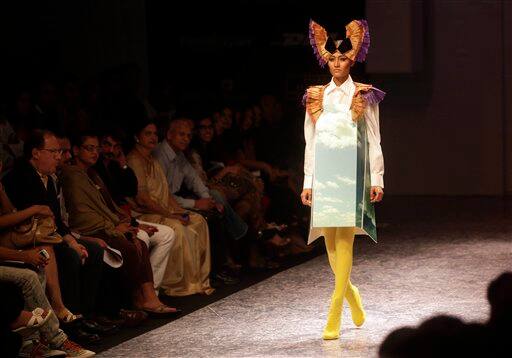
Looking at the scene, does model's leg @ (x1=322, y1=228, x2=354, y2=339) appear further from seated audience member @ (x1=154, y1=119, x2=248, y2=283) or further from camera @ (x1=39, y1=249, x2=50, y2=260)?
seated audience member @ (x1=154, y1=119, x2=248, y2=283)

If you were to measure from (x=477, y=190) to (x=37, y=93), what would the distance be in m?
5.93

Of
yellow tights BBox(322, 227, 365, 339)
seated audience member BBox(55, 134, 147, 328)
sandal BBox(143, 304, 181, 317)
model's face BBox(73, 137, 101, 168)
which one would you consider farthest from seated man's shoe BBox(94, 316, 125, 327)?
yellow tights BBox(322, 227, 365, 339)

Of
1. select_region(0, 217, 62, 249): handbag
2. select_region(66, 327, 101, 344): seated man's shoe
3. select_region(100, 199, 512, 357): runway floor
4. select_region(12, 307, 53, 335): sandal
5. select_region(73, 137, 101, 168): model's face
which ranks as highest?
select_region(73, 137, 101, 168): model's face

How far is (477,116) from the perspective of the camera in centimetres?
1173

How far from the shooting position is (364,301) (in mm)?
6016

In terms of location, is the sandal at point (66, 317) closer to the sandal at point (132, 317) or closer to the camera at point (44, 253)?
the camera at point (44, 253)

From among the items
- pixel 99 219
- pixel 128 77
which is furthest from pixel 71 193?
pixel 128 77

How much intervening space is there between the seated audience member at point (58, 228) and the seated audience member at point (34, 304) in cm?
25

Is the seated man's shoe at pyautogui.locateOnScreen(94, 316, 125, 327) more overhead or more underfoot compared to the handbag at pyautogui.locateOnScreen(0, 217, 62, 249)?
more underfoot

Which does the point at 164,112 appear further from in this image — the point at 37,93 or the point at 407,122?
the point at 407,122

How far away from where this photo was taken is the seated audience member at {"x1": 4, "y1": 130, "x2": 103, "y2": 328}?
17.0ft

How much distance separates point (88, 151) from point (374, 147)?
1679 mm

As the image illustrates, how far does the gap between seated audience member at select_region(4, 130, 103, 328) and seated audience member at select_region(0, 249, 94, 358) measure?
253 mm

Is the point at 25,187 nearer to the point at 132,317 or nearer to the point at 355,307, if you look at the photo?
the point at 132,317
